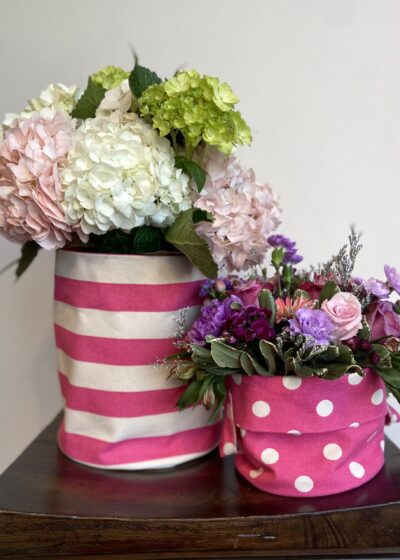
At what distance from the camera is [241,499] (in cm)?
67

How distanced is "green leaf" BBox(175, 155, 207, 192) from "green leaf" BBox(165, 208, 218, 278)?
0.04 metres

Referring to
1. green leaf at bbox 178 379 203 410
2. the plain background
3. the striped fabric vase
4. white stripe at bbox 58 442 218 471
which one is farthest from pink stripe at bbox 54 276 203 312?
the plain background

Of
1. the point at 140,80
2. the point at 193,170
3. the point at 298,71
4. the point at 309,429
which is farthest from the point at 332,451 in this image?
the point at 298,71

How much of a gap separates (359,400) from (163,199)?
320 mm

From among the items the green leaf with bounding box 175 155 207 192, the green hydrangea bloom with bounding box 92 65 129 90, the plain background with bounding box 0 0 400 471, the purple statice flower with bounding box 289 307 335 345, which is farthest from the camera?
the plain background with bounding box 0 0 400 471

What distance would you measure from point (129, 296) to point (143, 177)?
0.15 metres

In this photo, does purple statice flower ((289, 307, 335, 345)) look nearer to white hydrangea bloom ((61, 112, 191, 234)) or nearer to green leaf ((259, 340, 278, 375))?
green leaf ((259, 340, 278, 375))

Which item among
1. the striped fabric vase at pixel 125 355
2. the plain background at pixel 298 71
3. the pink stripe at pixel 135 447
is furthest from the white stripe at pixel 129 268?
the plain background at pixel 298 71

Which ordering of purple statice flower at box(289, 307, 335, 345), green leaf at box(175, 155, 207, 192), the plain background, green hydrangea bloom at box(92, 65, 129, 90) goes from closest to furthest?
purple statice flower at box(289, 307, 335, 345) → green leaf at box(175, 155, 207, 192) → green hydrangea bloom at box(92, 65, 129, 90) → the plain background

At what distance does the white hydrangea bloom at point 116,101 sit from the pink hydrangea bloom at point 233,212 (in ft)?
0.42

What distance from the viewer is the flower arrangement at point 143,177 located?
67 cm

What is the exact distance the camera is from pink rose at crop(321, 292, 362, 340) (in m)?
0.61

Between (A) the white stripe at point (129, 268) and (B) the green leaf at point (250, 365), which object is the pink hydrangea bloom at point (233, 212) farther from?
(B) the green leaf at point (250, 365)

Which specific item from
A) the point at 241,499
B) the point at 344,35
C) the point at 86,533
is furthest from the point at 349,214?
the point at 86,533
